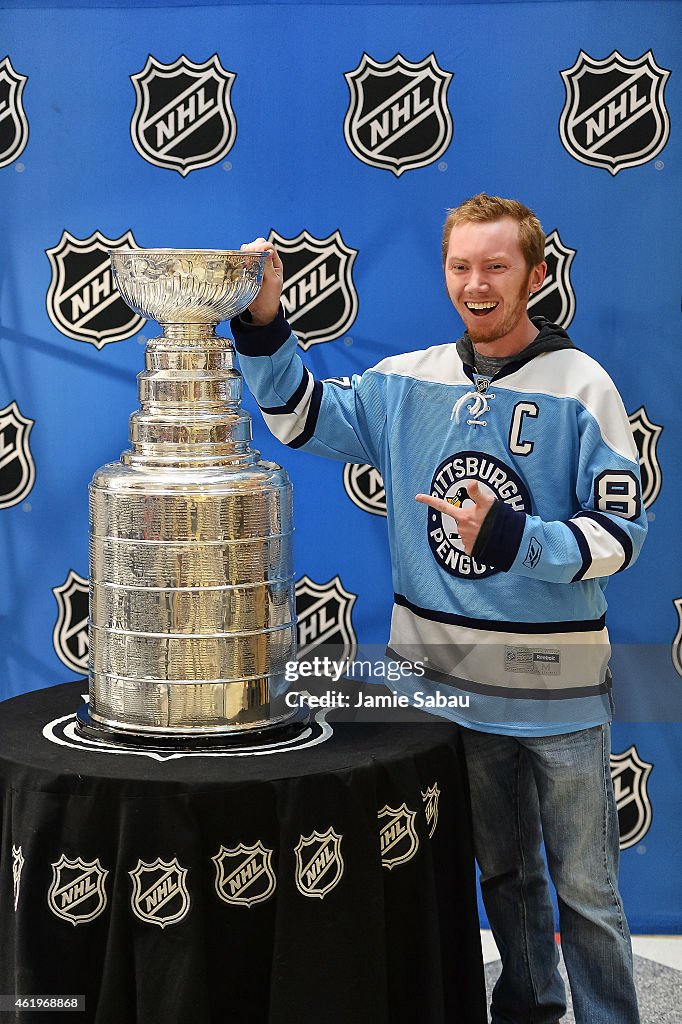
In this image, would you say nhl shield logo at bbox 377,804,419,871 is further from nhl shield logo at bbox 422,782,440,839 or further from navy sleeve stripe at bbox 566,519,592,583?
navy sleeve stripe at bbox 566,519,592,583

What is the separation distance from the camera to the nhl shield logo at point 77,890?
60.3 inches

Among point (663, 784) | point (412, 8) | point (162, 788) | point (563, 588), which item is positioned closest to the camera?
point (162, 788)

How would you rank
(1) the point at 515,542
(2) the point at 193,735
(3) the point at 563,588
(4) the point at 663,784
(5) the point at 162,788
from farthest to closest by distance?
(4) the point at 663,784, (3) the point at 563,588, (1) the point at 515,542, (2) the point at 193,735, (5) the point at 162,788

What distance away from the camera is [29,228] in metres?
2.61

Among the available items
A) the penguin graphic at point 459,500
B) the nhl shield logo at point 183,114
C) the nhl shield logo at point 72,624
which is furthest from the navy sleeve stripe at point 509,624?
the nhl shield logo at point 183,114

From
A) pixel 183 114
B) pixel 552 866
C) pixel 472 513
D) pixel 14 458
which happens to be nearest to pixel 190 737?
pixel 472 513

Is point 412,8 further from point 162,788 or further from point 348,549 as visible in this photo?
point 162,788

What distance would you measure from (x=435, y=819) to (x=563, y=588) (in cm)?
46

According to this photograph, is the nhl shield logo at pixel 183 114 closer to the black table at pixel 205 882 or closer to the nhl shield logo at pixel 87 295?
the nhl shield logo at pixel 87 295

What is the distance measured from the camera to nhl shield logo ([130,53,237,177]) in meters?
2.55

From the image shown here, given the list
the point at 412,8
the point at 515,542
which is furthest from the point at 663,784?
the point at 412,8

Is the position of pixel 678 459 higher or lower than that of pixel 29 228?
lower

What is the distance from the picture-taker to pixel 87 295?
8.64ft

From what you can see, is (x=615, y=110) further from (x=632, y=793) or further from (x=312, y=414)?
(x=632, y=793)
